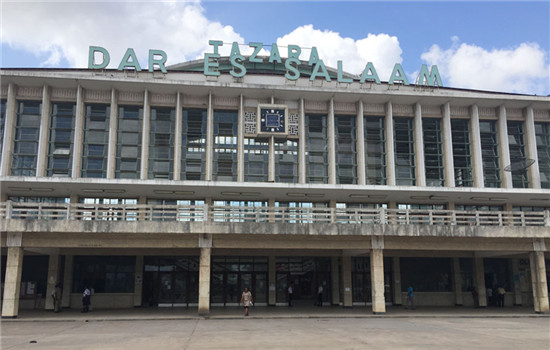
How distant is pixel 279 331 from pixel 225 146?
17.9 metres

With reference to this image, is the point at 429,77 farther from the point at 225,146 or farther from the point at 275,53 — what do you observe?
the point at 225,146

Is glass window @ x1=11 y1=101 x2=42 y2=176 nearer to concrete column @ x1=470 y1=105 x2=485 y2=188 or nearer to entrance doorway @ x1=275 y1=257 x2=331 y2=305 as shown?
entrance doorway @ x1=275 y1=257 x2=331 y2=305

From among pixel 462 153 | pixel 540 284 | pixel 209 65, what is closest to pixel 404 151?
pixel 462 153

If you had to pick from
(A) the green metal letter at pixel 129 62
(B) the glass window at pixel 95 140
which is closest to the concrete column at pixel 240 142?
(A) the green metal letter at pixel 129 62

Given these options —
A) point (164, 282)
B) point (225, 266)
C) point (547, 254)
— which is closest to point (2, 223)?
point (164, 282)

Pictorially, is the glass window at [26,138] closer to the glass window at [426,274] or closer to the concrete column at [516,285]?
the glass window at [426,274]

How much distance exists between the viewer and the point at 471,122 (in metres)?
37.6

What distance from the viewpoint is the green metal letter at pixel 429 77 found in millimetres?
37219

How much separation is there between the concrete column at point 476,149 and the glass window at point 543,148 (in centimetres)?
514

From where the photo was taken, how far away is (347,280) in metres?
34.4

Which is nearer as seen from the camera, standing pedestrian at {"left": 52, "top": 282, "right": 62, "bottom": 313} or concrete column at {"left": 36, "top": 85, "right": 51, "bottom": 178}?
standing pedestrian at {"left": 52, "top": 282, "right": 62, "bottom": 313}

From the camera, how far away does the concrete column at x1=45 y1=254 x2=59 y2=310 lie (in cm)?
3175

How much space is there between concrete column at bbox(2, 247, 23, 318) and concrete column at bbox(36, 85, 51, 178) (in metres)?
8.00

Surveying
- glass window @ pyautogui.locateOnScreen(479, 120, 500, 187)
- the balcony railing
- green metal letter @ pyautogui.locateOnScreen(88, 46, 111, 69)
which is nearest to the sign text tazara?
green metal letter @ pyautogui.locateOnScreen(88, 46, 111, 69)
